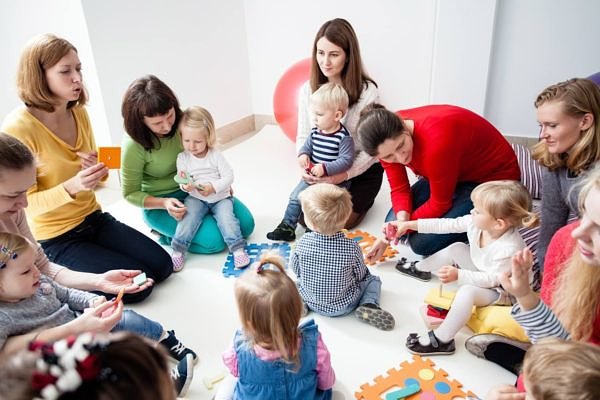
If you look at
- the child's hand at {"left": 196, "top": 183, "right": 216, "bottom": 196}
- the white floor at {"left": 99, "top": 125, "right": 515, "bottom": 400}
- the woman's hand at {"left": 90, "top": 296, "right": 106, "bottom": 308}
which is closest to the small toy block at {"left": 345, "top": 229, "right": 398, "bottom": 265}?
the white floor at {"left": 99, "top": 125, "right": 515, "bottom": 400}

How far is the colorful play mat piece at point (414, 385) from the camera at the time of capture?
1483 millimetres

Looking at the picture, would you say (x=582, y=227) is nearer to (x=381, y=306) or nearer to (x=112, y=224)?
(x=381, y=306)

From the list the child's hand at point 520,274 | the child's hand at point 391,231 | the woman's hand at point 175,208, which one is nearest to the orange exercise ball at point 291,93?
the woman's hand at point 175,208

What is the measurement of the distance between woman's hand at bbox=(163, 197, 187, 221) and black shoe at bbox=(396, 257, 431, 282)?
109 cm

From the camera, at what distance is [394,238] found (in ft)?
6.88

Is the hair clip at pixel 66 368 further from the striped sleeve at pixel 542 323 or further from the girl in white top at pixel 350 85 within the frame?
the girl in white top at pixel 350 85

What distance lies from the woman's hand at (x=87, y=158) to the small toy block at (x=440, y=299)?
1508 millimetres

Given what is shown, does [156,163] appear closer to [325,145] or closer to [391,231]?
[325,145]

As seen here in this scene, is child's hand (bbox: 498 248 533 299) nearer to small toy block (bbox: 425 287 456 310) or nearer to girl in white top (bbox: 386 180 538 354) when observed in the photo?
girl in white top (bbox: 386 180 538 354)

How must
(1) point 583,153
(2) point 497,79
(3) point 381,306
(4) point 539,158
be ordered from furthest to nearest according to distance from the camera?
(2) point 497,79, (3) point 381,306, (4) point 539,158, (1) point 583,153

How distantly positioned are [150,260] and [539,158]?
1.72 m

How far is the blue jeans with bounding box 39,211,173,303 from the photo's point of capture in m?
1.92

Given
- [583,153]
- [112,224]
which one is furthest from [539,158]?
[112,224]

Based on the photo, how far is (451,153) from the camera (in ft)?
6.44
